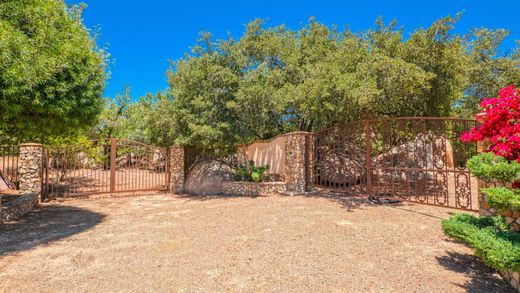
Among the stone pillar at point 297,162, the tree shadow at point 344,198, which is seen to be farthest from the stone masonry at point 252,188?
the tree shadow at point 344,198

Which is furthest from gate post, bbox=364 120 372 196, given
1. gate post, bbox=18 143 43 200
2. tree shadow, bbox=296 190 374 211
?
gate post, bbox=18 143 43 200

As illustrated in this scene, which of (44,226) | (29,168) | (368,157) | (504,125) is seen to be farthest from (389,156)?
(29,168)

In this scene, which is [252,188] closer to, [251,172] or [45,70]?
[251,172]

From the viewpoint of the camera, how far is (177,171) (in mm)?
12836

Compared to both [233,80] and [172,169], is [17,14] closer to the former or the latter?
[233,80]

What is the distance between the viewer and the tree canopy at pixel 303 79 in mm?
9062

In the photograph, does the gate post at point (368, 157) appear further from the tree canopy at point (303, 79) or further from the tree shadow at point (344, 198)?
the tree canopy at point (303, 79)

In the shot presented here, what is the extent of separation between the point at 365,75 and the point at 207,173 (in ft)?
24.9

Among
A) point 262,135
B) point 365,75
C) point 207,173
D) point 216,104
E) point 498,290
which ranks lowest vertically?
point 498,290

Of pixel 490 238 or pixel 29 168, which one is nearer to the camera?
pixel 490 238

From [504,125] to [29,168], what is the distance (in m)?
13.1

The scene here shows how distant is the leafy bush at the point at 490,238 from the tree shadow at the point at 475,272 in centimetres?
37

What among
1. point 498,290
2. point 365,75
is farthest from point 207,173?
point 498,290

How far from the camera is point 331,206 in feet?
26.0
